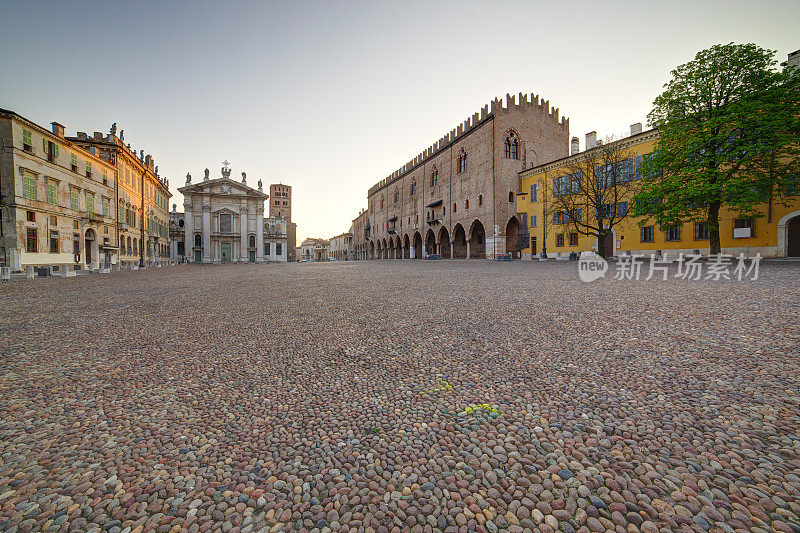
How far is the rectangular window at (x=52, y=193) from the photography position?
23.5m

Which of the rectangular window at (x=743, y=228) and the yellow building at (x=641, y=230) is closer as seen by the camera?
the yellow building at (x=641, y=230)

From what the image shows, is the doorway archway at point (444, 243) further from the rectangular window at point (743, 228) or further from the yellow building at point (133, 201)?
the yellow building at point (133, 201)

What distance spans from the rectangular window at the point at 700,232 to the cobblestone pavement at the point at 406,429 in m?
24.8

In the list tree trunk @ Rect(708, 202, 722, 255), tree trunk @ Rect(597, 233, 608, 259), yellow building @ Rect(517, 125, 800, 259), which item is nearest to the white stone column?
yellow building @ Rect(517, 125, 800, 259)

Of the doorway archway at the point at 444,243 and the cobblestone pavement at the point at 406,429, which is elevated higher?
the doorway archway at the point at 444,243

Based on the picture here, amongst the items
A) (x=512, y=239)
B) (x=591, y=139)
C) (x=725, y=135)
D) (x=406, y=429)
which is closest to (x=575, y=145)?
(x=591, y=139)

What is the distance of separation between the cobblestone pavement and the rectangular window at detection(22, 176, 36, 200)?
88.5 feet

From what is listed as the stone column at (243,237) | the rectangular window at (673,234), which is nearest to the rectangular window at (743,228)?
the rectangular window at (673,234)

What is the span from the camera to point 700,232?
23.3m

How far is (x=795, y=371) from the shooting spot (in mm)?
3008

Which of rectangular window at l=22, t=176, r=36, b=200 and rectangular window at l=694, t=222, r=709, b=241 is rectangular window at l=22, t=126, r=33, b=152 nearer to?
rectangular window at l=22, t=176, r=36, b=200

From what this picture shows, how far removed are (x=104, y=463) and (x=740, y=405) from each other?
4.32 meters

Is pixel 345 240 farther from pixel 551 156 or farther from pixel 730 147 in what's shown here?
pixel 730 147

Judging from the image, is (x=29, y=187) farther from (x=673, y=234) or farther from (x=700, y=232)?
(x=700, y=232)
